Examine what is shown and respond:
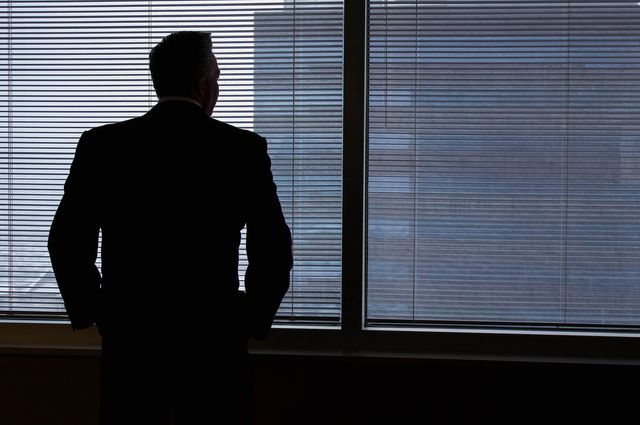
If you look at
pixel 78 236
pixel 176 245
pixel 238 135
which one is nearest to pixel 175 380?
pixel 176 245

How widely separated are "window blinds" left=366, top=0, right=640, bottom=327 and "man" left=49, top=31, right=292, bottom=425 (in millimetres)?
817

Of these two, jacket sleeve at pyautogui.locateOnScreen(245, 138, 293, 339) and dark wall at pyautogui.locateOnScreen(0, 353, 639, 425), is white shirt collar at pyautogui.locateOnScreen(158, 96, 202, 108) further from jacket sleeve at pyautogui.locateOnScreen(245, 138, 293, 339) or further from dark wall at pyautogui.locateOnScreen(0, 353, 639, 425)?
dark wall at pyautogui.locateOnScreen(0, 353, 639, 425)

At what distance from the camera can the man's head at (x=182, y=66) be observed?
2.03 meters

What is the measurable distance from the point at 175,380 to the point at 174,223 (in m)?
0.42

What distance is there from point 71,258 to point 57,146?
34.5 inches

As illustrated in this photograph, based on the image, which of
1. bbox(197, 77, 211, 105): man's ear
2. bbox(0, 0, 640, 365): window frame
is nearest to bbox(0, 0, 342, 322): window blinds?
bbox(0, 0, 640, 365): window frame

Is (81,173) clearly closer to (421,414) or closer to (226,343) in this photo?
(226,343)

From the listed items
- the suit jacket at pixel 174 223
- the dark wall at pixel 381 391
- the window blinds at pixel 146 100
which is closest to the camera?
the suit jacket at pixel 174 223

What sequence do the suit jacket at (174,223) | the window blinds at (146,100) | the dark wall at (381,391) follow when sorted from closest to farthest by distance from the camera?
the suit jacket at (174,223) → the dark wall at (381,391) → the window blinds at (146,100)

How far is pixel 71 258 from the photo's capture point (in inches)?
81.1

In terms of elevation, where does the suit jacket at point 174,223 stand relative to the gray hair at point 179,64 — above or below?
below

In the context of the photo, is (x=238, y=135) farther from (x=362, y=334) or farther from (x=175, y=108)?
(x=362, y=334)

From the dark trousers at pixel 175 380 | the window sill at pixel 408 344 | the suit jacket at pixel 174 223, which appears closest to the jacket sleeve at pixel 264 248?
the suit jacket at pixel 174 223

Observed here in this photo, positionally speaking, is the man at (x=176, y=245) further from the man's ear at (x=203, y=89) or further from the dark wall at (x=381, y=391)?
the dark wall at (x=381, y=391)
